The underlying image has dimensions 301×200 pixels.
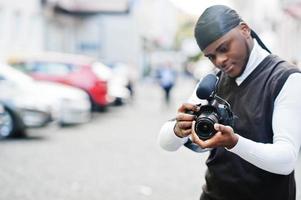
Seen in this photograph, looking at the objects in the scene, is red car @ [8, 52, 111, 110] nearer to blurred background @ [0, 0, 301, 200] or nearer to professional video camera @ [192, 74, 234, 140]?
blurred background @ [0, 0, 301, 200]

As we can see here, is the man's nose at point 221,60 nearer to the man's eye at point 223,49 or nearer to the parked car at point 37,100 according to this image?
the man's eye at point 223,49

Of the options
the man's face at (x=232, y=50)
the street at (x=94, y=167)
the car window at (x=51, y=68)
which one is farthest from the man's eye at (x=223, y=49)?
the car window at (x=51, y=68)

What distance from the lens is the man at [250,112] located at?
2529 mm

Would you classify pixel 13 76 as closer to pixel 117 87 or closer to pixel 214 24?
pixel 117 87

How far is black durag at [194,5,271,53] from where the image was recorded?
264 cm

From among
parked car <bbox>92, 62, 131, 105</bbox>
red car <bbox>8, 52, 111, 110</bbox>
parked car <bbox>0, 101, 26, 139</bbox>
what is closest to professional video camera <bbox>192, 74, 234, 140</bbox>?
parked car <bbox>0, 101, 26, 139</bbox>

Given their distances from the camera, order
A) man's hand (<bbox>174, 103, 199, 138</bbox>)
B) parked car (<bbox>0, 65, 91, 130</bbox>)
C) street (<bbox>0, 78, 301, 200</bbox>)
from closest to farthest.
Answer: man's hand (<bbox>174, 103, 199, 138</bbox>) → street (<bbox>0, 78, 301, 200</bbox>) → parked car (<bbox>0, 65, 91, 130</bbox>)

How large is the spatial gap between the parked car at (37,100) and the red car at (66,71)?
2249 mm

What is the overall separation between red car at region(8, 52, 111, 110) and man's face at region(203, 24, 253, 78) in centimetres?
1576

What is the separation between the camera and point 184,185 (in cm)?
875

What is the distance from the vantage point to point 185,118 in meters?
2.60

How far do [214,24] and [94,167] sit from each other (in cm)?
778

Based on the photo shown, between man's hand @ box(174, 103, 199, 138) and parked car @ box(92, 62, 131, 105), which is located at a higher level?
man's hand @ box(174, 103, 199, 138)

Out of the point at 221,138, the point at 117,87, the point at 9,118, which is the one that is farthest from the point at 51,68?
the point at 221,138
